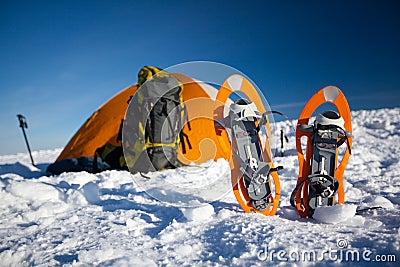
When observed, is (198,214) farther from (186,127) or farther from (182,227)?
(186,127)

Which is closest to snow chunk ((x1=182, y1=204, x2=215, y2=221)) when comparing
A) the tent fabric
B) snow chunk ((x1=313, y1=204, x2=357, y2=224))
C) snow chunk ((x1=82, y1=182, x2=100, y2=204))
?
snow chunk ((x1=313, y1=204, x2=357, y2=224))

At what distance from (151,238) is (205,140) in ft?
12.7

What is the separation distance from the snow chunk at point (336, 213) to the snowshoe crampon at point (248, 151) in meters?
0.41

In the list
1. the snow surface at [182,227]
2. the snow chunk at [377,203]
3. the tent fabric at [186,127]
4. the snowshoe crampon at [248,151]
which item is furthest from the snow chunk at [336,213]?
the tent fabric at [186,127]

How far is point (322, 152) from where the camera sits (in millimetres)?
2408

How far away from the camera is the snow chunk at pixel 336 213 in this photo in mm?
2066

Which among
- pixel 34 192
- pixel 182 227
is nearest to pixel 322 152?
pixel 182 227

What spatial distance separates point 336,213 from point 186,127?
357 centimetres

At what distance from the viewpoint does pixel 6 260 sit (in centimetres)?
192

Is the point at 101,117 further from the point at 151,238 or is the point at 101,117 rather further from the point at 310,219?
the point at 310,219

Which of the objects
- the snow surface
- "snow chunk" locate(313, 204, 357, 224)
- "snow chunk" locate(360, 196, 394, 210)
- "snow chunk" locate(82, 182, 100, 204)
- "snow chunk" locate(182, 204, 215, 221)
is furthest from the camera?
"snow chunk" locate(82, 182, 100, 204)

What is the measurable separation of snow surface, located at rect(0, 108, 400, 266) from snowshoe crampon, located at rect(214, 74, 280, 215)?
18 cm

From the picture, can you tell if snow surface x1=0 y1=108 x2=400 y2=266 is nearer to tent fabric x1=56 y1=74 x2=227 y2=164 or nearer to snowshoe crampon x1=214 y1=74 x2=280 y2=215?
snowshoe crampon x1=214 y1=74 x2=280 y2=215

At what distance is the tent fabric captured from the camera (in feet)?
17.9
